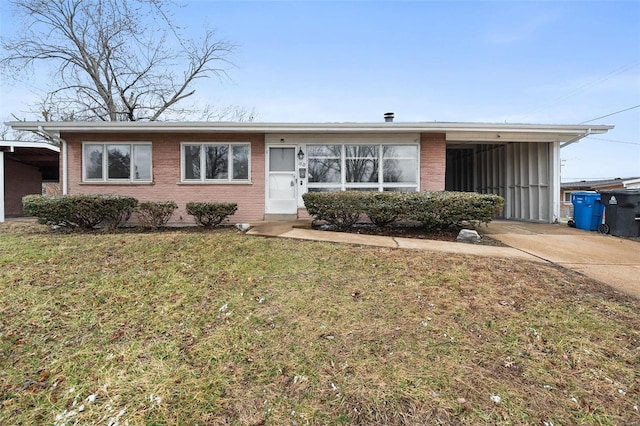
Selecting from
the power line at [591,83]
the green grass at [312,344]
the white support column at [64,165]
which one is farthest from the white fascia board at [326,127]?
the power line at [591,83]

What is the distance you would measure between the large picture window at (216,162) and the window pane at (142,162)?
1045mm

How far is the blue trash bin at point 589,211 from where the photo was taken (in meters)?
8.57

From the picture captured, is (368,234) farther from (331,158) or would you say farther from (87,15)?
(87,15)

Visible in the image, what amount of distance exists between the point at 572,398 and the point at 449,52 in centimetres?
1549

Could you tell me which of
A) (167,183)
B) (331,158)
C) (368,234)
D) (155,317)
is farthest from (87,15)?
(155,317)

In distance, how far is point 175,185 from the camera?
31.5ft

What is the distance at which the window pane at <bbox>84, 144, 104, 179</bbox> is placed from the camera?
9.55 m

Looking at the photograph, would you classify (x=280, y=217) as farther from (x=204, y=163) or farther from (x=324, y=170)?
(x=204, y=163)

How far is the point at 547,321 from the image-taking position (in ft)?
10.4

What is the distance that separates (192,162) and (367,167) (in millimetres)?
5180

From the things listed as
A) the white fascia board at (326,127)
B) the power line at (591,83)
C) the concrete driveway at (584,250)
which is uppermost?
the power line at (591,83)

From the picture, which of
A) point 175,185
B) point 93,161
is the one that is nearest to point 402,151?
point 175,185

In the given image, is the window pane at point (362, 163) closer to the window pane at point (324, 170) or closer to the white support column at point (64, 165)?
the window pane at point (324, 170)

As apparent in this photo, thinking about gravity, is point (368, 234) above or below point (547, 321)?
above
